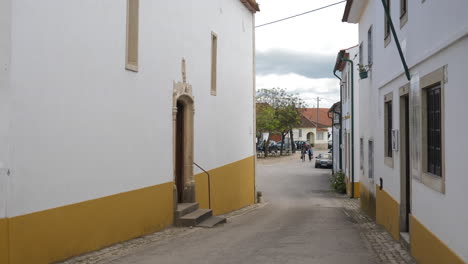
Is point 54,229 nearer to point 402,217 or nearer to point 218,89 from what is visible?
point 402,217

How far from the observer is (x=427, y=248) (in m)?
6.83

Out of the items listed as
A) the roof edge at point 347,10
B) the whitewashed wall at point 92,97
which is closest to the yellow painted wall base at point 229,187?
the whitewashed wall at point 92,97

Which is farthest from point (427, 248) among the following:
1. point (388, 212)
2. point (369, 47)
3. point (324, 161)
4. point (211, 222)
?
point (324, 161)

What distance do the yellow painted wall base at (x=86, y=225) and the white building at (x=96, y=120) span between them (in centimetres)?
2

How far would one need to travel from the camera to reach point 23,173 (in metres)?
6.39

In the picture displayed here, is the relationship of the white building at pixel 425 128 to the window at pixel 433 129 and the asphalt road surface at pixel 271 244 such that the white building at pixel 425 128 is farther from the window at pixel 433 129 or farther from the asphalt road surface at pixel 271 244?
the asphalt road surface at pixel 271 244

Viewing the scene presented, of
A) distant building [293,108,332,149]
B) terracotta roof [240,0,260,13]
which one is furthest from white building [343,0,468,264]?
distant building [293,108,332,149]

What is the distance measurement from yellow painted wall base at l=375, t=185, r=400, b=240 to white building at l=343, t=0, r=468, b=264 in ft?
0.06

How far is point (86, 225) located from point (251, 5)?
1472 cm

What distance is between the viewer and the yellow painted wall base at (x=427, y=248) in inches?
226

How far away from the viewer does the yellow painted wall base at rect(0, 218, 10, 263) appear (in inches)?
234

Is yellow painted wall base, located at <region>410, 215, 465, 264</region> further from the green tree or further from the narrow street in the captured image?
the green tree

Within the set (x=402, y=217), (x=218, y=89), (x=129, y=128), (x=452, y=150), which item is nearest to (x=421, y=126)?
(x=452, y=150)

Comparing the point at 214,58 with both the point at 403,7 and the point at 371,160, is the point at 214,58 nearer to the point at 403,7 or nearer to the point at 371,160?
the point at 371,160
